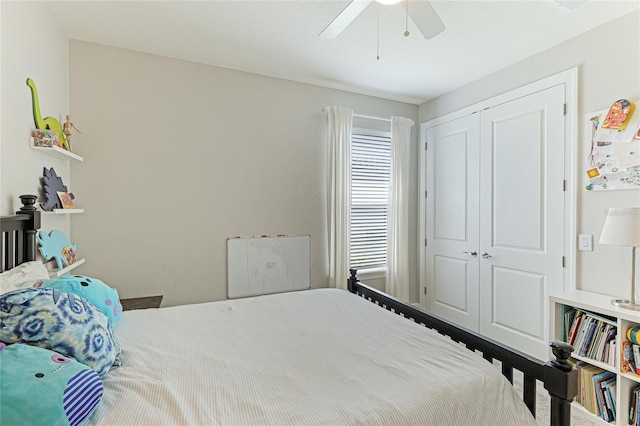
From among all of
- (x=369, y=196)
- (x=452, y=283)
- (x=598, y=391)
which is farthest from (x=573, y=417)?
(x=369, y=196)

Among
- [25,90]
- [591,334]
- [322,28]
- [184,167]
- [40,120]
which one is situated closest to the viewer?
[25,90]

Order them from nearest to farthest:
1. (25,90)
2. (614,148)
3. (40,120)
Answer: (25,90)
(40,120)
(614,148)

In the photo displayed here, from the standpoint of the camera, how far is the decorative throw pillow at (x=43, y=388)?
0.80 meters

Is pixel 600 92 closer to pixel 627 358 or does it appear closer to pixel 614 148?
pixel 614 148

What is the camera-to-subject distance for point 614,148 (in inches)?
89.9

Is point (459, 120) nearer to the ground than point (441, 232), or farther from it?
farther from it

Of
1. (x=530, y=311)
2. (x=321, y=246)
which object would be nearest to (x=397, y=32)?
(x=321, y=246)

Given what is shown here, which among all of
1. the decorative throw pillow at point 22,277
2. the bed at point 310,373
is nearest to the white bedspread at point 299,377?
the bed at point 310,373

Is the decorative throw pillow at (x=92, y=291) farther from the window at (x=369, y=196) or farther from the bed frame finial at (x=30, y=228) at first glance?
the window at (x=369, y=196)

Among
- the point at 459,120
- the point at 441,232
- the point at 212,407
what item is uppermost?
the point at 459,120

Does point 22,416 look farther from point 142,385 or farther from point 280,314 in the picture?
point 280,314

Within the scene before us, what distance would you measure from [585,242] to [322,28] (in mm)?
2490

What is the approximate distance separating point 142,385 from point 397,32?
8.53 feet

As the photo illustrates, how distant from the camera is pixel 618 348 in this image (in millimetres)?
1969
